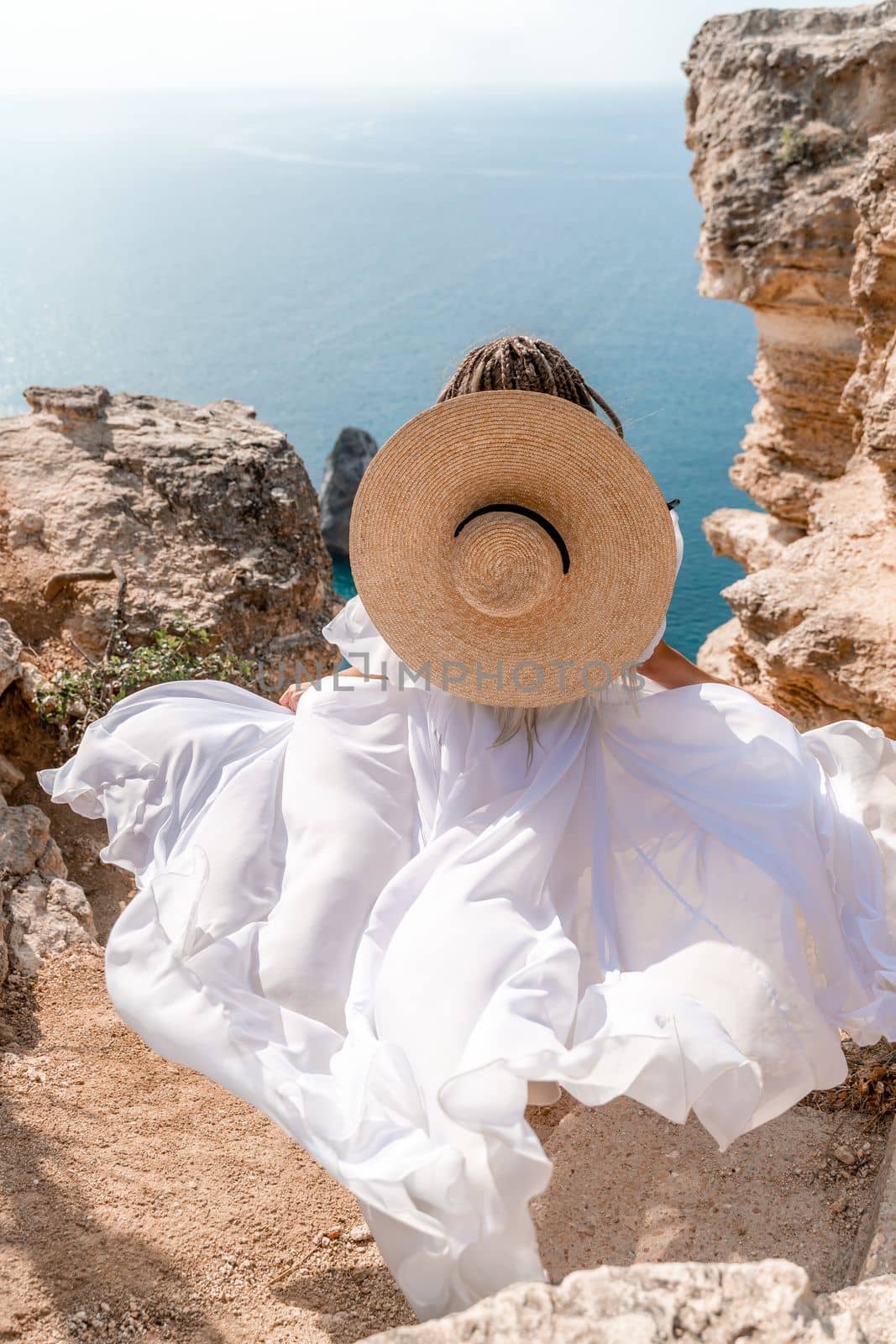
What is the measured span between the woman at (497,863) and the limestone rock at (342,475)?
24740 mm

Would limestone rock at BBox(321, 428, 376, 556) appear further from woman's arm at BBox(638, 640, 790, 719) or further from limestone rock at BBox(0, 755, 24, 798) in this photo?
woman's arm at BBox(638, 640, 790, 719)

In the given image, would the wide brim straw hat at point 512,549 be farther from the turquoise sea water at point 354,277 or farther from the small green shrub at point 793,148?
the turquoise sea water at point 354,277

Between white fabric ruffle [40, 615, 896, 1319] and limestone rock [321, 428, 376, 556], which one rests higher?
white fabric ruffle [40, 615, 896, 1319]

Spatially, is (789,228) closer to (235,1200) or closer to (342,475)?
(235,1200)

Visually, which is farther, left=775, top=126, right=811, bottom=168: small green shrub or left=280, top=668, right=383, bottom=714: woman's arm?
left=775, top=126, right=811, bottom=168: small green shrub

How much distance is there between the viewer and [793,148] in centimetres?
978

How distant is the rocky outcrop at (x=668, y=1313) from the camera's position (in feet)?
4.87

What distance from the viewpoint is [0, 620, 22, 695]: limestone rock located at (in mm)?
4000

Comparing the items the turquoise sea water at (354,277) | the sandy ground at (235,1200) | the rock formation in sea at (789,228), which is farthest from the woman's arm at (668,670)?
the turquoise sea water at (354,277)

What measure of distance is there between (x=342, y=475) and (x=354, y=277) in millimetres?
35120

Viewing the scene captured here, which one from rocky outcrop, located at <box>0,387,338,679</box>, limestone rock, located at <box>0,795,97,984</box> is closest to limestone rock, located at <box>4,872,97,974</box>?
limestone rock, located at <box>0,795,97,984</box>

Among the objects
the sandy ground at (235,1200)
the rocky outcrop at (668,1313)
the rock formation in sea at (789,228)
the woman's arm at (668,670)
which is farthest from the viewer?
the rock formation in sea at (789,228)

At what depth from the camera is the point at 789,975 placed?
2.31m

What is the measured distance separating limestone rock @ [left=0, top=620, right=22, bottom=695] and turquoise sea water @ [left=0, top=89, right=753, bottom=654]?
1786cm
